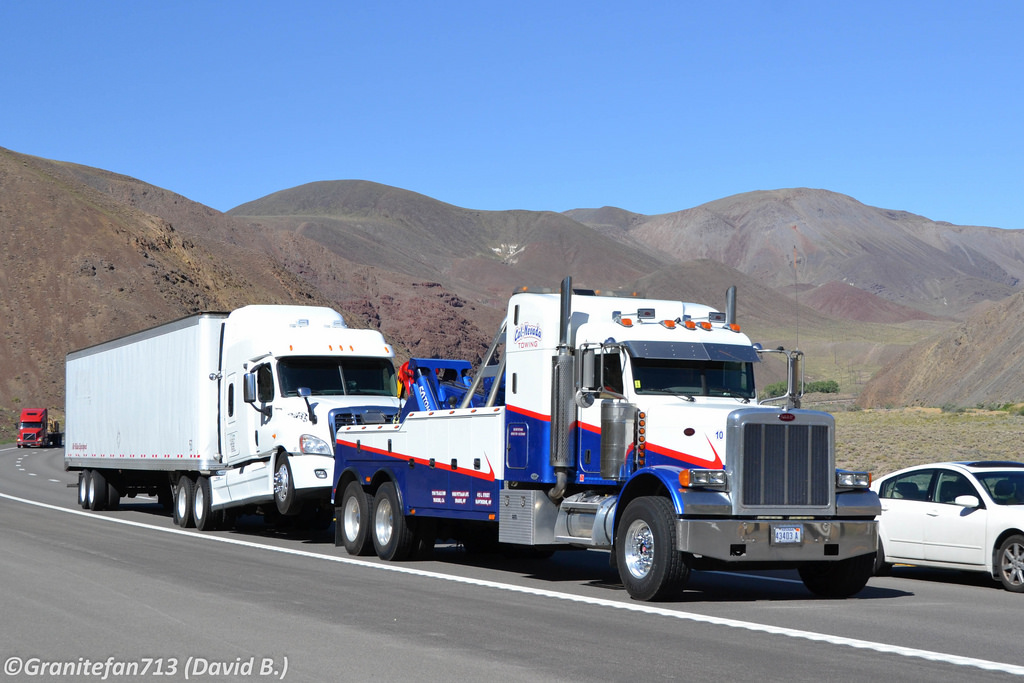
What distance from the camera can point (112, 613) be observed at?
11.3 m

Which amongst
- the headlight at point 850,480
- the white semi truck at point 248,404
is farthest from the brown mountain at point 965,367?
the headlight at point 850,480

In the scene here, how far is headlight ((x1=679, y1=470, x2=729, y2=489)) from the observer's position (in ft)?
39.0

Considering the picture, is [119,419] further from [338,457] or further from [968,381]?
[968,381]

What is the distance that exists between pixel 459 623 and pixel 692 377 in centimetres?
406

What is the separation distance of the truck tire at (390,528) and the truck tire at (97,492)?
1301cm

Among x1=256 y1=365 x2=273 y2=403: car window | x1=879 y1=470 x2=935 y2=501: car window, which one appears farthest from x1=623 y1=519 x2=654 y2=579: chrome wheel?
x1=256 y1=365 x2=273 y2=403: car window

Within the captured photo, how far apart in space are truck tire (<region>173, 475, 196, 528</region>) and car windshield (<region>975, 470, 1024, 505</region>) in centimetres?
1397

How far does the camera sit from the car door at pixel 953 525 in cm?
1441

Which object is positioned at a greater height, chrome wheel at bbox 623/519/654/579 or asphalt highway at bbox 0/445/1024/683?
chrome wheel at bbox 623/519/654/579

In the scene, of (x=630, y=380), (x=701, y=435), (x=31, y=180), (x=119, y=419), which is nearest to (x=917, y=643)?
(x=701, y=435)

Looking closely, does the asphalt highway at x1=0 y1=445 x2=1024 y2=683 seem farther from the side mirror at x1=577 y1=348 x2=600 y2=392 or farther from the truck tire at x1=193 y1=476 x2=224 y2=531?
the truck tire at x1=193 y1=476 x2=224 y2=531

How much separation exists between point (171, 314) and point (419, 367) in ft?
297

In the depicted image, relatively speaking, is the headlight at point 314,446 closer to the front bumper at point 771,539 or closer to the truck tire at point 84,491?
the front bumper at point 771,539

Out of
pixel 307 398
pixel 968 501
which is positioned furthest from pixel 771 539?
pixel 307 398
